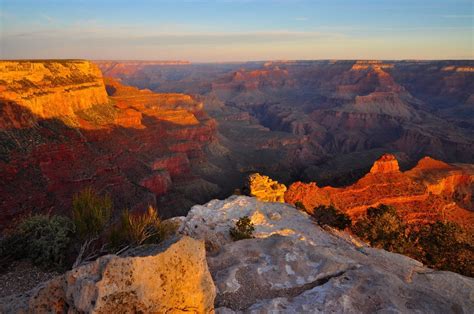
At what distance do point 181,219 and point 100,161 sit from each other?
26417 mm

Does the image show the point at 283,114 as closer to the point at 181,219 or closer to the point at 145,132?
the point at 145,132

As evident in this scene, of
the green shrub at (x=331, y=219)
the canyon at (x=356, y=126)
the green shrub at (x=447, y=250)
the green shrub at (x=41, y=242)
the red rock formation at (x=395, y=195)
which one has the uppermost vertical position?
the green shrub at (x=41, y=242)

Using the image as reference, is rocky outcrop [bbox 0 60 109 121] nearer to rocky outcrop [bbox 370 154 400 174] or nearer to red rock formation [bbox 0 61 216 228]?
red rock formation [bbox 0 61 216 228]

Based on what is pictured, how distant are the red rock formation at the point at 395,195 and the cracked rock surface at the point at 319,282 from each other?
24604 millimetres

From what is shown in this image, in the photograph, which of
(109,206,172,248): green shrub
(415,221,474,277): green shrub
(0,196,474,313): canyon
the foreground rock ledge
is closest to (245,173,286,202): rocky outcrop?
(415,221,474,277): green shrub

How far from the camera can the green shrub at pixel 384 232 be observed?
84.9 ft

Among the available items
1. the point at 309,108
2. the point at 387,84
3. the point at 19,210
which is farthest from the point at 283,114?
the point at 19,210

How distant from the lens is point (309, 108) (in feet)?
583

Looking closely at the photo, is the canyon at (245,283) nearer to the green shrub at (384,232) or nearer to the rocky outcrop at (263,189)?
the green shrub at (384,232)

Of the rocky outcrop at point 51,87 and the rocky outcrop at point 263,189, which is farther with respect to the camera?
the rocky outcrop at point 51,87

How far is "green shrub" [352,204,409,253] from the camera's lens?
25875 mm

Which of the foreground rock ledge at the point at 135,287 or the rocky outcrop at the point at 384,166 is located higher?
the foreground rock ledge at the point at 135,287

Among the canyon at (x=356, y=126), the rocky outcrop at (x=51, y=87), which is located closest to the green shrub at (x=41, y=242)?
the rocky outcrop at (x=51, y=87)

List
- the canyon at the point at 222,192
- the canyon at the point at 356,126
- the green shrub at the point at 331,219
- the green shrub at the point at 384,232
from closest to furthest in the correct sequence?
the canyon at the point at 222,192, the green shrub at the point at 384,232, the green shrub at the point at 331,219, the canyon at the point at 356,126
